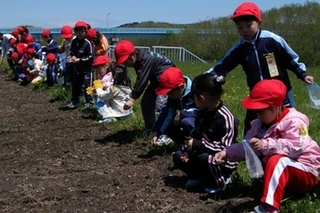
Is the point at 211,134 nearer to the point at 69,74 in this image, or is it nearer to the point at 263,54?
the point at 263,54

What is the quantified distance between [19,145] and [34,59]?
8.05m

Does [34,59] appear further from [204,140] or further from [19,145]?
[204,140]

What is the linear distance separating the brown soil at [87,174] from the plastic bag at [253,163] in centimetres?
30

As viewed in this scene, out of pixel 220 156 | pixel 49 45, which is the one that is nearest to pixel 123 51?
pixel 220 156

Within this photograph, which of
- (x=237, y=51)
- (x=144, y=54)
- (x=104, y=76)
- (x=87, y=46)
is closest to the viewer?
(x=237, y=51)

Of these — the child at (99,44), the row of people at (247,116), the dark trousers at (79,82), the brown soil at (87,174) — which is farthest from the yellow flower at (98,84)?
the child at (99,44)

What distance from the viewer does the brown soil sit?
470cm

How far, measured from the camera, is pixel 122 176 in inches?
219

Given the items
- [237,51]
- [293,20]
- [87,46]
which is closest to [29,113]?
[87,46]

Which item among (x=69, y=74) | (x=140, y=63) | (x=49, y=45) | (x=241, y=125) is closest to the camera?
(x=140, y=63)

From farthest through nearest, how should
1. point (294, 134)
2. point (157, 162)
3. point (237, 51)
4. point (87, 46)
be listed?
point (87, 46), point (157, 162), point (237, 51), point (294, 134)

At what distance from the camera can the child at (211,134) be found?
471cm

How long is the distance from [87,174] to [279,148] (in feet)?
7.31

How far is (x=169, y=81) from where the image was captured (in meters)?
5.53
